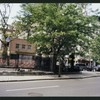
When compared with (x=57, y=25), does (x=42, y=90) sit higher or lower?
lower

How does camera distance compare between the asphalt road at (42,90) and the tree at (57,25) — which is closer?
the asphalt road at (42,90)

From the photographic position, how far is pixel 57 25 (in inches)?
1115

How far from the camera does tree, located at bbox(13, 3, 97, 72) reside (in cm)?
2847

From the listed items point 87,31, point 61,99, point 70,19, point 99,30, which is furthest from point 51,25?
point 61,99

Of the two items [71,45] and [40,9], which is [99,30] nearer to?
[71,45]

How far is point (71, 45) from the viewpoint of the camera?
30906 millimetres

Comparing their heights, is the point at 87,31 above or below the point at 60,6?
below

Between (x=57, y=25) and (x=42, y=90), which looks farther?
(x=57, y=25)

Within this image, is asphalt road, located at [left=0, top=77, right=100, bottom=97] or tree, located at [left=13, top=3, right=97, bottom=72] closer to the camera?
asphalt road, located at [left=0, top=77, right=100, bottom=97]

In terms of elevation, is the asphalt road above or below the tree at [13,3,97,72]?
below

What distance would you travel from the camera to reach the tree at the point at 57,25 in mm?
28469

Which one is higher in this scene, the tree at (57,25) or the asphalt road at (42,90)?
the tree at (57,25)

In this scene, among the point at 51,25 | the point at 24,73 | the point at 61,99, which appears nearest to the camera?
the point at 61,99

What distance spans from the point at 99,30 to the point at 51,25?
8.00 metres
